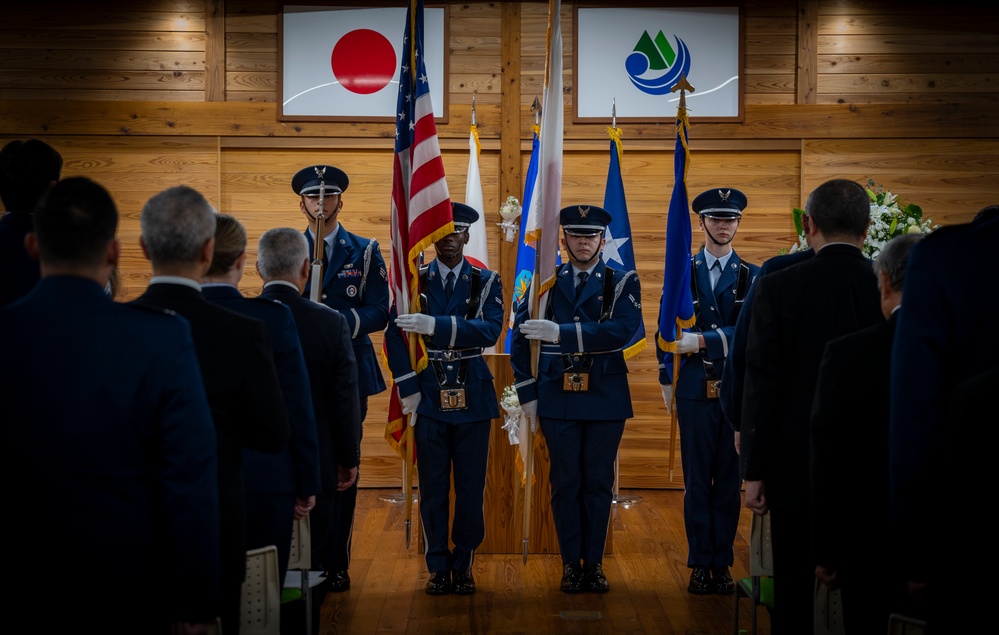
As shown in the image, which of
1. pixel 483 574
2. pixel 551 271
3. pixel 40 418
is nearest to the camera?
pixel 40 418

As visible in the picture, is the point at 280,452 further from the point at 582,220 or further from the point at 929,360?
the point at 582,220

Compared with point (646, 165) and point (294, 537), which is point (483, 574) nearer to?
point (294, 537)

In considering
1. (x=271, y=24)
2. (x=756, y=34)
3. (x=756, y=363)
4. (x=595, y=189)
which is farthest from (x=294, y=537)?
(x=756, y=34)

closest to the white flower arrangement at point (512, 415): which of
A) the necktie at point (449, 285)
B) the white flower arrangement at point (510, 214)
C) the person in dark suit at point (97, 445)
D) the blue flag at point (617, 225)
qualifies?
the necktie at point (449, 285)

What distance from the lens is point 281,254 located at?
9.87 feet

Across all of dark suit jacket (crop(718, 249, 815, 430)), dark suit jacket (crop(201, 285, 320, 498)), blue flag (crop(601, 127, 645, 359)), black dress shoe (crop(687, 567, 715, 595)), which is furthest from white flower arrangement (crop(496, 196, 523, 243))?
dark suit jacket (crop(201, 285, 320, 498))

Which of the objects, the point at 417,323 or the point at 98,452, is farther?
the point at 417,323

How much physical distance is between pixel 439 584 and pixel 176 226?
2.55 m

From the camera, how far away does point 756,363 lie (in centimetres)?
287

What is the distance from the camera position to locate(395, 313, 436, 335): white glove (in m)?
4.07

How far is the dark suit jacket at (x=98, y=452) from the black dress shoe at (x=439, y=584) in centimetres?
245

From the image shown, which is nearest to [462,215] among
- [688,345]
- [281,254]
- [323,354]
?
[688,345]

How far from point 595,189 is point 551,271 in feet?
8.62

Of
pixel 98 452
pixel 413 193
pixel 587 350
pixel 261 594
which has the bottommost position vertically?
pixel 261 594
